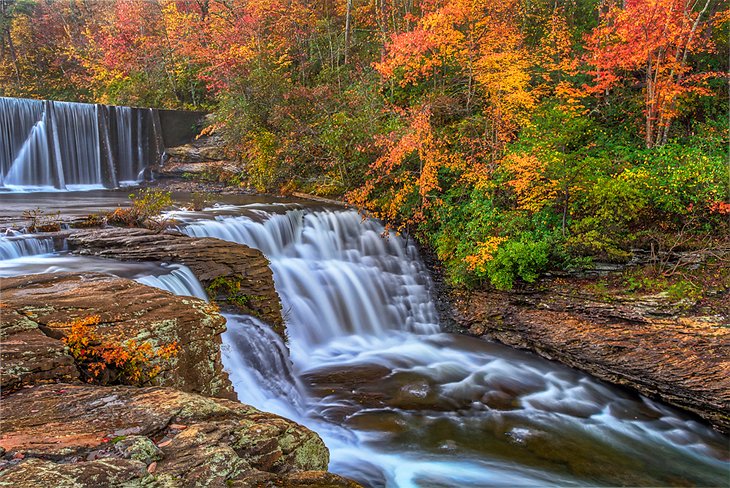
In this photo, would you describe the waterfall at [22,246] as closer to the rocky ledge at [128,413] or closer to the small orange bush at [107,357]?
the rocky ledge at [128,413]

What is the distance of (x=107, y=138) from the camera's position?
49.5 ft

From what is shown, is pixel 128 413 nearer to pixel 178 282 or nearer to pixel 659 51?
pixel 178 282

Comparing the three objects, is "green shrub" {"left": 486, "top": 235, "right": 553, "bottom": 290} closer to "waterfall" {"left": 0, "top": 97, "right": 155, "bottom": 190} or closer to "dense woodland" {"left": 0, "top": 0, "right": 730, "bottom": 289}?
"dense woodland" {"left": 0, "top": 0, "right": 730, "bottom": 289}

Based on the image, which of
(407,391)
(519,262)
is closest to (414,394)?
(407,391)

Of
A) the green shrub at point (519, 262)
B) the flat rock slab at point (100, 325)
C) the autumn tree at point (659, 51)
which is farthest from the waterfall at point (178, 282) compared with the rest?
the autumn tree at point (659, 51)

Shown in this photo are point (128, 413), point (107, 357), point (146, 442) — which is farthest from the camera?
point (107, 357)

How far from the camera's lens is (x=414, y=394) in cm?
680

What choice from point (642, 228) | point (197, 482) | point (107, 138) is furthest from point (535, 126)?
A: point (107, 138)

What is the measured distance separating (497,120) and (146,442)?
31.6ft

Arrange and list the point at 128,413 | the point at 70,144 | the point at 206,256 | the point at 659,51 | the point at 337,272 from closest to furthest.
A: the point at 128,413 < the point at 206,256 < the point at 659,51 < the point at 337,272 < the point at 70,144

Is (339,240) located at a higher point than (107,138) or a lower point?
lower

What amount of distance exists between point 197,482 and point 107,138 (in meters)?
15.7

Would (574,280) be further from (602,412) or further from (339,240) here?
(339,240)

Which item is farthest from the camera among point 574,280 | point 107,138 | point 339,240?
point 107,138
